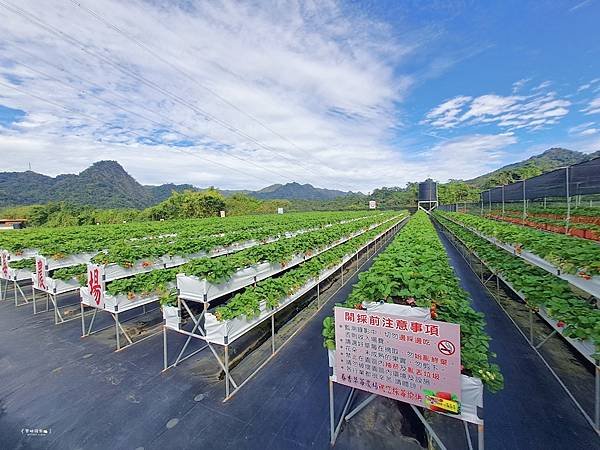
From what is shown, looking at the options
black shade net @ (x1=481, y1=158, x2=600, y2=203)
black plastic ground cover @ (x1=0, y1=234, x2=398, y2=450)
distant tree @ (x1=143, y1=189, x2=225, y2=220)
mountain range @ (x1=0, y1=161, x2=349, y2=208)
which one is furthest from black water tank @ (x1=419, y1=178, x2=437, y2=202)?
black plastic ground cover @ (x1=0, y1=234, x2=398, y2=450)

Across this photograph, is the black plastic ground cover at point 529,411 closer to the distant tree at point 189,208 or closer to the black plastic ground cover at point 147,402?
the black plastic ground cover at point 147,402

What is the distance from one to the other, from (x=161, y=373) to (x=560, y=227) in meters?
10.7

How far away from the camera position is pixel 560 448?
3412mm

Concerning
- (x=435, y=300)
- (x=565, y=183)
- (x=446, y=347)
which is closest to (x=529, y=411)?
(x=435, y=300)

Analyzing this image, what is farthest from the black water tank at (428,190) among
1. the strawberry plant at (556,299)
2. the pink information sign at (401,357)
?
the pink information sign at (401,357)

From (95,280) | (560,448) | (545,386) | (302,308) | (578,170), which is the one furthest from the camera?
(302,308)

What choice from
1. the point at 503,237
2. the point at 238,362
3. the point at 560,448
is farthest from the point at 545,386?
the point at 238,362

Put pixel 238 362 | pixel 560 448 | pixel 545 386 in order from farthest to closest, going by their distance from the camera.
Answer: pixel 238 362 → pixel 545 386 → pixel 560 448

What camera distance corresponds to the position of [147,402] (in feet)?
14.8

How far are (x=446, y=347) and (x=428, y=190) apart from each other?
222ft

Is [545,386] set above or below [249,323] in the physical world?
below

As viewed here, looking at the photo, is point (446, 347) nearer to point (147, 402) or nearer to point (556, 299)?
point (556, 299)

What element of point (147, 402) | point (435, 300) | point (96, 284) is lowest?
point (147, 402)

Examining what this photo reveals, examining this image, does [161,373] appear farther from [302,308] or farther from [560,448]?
[560,448]
